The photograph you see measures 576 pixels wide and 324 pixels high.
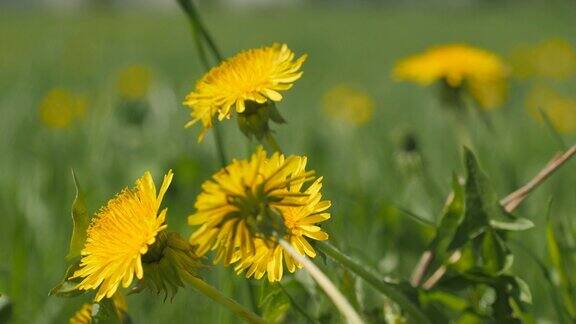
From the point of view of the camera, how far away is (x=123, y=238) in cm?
67

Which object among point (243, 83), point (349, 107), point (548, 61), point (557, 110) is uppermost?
point (243, 83)

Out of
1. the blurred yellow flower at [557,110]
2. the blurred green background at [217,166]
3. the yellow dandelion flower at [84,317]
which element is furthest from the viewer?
the blurred yellow flower at [557,110]

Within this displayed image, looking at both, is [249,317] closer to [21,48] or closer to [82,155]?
[82,155]

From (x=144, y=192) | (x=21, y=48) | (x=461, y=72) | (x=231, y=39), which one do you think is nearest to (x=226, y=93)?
(x=144, y=192)

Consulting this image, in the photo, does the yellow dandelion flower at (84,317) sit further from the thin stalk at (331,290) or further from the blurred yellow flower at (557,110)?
the blurred yellow flower at (557,110)

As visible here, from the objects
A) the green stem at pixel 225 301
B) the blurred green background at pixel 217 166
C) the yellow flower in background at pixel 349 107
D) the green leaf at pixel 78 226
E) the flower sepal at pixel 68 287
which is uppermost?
the green leaf at pixel 78 226

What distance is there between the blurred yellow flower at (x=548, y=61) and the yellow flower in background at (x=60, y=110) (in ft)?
6.81

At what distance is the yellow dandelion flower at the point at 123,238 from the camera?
25.1 inches

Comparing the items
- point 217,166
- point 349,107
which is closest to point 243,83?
point 217,166

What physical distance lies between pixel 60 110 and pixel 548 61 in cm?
245

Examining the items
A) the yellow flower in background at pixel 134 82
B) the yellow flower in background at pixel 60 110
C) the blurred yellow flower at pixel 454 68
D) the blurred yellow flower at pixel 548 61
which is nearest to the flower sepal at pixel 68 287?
the blurred yellow flower at pixel 454 68

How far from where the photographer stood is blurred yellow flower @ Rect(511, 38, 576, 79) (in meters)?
4.01

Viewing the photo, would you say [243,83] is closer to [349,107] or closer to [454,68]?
[454,68]

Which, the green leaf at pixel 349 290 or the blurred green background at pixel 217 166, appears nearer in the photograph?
the green leaf at pixel 349 290
